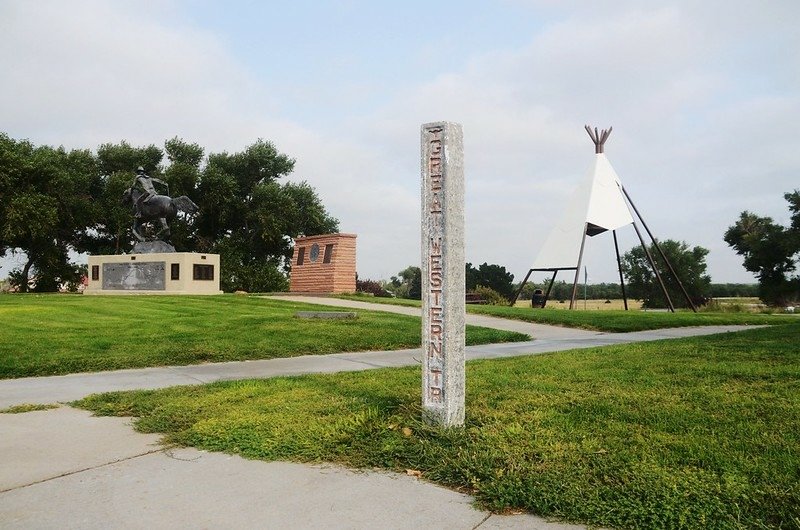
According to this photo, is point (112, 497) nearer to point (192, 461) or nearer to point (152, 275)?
point (192, 461)

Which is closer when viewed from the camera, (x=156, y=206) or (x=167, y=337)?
(x=167, y=337)

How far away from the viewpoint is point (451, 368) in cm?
465

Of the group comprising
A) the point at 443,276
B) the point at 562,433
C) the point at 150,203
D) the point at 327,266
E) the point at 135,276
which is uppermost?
the point at 150,203

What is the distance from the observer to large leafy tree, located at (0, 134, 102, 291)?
34844mm

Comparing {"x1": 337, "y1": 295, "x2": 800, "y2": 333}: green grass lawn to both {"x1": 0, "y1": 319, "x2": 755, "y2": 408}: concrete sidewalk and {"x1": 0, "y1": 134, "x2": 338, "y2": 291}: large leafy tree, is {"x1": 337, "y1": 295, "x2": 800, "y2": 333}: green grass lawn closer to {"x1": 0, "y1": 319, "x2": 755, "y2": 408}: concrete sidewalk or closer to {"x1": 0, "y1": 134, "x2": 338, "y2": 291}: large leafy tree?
{"x1": 0, "y1": 319, "x2": 755, "y2": 408}: concrete sidewalk

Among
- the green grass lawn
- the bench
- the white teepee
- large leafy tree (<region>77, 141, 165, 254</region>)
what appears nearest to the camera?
the green grass lawn

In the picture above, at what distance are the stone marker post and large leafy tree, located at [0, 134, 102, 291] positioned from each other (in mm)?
35705

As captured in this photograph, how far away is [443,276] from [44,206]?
122ft

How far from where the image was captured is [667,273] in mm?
44938

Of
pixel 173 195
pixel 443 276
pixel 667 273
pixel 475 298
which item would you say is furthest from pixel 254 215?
pixel 443 276

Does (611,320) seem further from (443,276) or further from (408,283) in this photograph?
(408,283)

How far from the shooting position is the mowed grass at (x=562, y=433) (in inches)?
127

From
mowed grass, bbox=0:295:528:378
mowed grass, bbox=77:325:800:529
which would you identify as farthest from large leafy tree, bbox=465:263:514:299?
mowed grass, bbox=77:325:800:529

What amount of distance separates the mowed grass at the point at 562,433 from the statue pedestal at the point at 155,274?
74.1 ft
